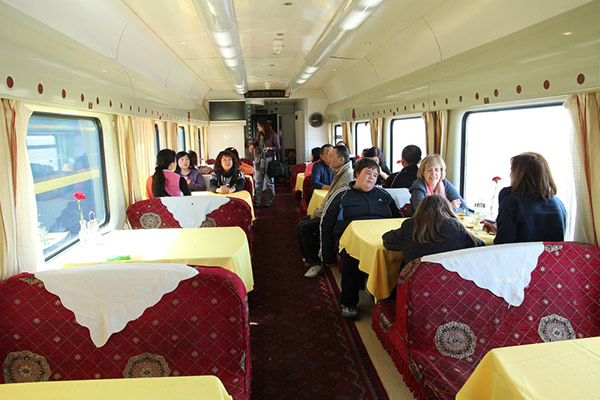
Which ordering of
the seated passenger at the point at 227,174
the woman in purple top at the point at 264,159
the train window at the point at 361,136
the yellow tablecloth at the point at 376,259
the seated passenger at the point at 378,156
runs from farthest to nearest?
the train window at the point at 361,136
the woman in purple top at the point at 264,159
the seated passenger at the point at 378,156
the seated passenger at the point at 227,174
the yellow tablecloth at the point at 376,259

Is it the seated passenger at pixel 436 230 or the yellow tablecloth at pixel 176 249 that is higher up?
the seated passenger at pixel 436 230

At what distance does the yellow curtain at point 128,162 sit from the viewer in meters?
4.40

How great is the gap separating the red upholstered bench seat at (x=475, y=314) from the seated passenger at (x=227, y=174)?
13.4 ft

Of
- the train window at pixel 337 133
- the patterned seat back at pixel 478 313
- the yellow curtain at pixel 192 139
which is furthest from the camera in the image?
the train window at pixel 337 133

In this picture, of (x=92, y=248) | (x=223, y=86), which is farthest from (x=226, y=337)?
(x=223, y=86)

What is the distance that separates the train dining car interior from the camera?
1.95 metres

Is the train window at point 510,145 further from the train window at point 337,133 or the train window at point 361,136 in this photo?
the train window at point 337,133

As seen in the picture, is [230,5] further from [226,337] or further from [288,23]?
[226,337]

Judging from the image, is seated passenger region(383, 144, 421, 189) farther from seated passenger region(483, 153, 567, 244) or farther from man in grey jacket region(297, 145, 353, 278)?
Result: seated passenger region(483, 153, 567, 244)

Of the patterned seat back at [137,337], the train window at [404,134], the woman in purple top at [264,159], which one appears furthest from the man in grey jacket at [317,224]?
the woman in purple top at [264,159]

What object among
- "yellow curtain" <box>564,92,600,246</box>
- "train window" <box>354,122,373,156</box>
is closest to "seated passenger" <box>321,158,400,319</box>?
"yellow curtain" <box>564,92,600,246</box>

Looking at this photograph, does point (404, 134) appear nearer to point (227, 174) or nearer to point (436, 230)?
point (227, 174)

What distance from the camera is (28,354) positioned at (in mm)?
1945

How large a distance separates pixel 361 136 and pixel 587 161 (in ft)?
26.3
